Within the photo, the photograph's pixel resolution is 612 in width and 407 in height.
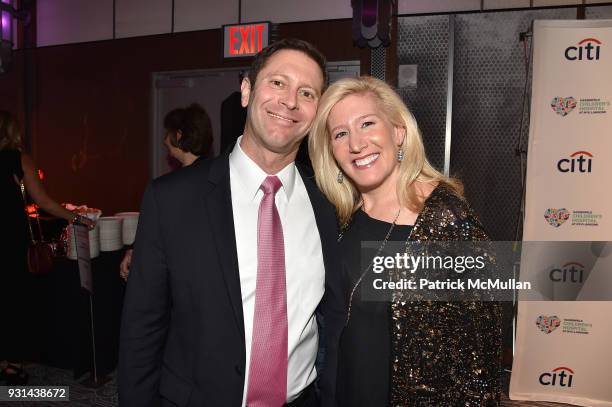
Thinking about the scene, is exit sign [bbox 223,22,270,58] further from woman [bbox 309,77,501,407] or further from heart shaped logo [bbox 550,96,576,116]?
woman [bbox 309,77,501,407]

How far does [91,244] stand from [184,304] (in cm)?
205

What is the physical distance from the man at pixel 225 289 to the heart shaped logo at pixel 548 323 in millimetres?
2306

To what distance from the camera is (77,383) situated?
3318mm

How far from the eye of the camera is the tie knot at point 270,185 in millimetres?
1543

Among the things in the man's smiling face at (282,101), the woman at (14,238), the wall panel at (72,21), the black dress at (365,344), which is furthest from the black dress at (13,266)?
the wall panel at (72,21)

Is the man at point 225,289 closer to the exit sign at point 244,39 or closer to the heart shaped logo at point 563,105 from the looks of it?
the heart shaped logo at point 563,105

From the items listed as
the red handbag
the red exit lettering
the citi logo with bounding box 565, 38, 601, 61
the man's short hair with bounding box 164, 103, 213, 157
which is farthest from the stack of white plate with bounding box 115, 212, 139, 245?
the citi logo with bounding box 565, 38, 601, 61

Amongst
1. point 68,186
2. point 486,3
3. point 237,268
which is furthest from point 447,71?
point 68,186

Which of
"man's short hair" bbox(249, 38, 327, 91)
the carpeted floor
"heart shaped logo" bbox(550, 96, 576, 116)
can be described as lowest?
the carpeted floor

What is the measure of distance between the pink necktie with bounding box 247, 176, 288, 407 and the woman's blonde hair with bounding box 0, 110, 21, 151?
102 inches

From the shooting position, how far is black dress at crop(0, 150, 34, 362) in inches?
126

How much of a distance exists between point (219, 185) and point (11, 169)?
7.97ft

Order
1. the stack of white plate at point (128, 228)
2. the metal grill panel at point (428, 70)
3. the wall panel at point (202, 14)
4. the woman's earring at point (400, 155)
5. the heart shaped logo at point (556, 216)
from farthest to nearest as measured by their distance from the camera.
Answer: the wall panel at point (202, 14)
the metal grill panel at point (428, 70)
the stack of white plate at point (128, 228)
the heart shaped logo at point (556, 216)
the woman's earring at point (400, 155)

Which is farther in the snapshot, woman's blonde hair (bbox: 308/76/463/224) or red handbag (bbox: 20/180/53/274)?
red handbag (bbox: 20/180/53/274)
